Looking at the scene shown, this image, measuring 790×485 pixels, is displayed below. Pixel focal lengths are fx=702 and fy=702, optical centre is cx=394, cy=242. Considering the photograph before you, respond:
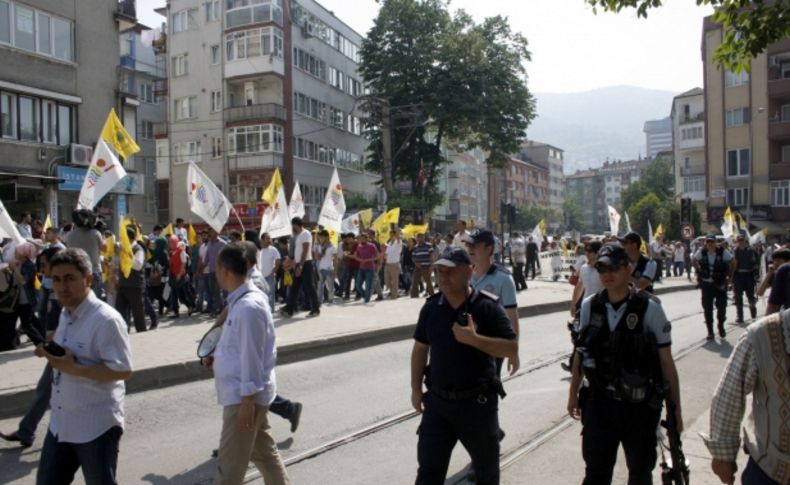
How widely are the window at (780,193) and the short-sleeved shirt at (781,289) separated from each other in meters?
49.6

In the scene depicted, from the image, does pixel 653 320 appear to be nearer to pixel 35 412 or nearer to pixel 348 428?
pixel 348 428

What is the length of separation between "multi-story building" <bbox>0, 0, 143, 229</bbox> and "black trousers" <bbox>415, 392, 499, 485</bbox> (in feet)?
76.8

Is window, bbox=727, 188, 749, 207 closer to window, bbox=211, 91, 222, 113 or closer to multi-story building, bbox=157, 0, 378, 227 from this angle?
multi-story building, bbox=157, 0, 378, 227

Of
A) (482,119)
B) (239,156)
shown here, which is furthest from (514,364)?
(239,156)

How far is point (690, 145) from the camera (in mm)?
77312

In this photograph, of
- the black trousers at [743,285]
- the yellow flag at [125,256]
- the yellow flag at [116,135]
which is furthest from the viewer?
the black trousers at [743,285]

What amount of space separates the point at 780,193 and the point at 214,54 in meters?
41.7

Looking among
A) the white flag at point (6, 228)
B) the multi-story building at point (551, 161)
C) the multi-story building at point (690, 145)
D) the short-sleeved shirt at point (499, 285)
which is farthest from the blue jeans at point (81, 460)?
the multi-story building at point (551, 161)

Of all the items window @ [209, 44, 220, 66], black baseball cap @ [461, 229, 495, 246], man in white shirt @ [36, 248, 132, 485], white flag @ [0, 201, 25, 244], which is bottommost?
man in white shirt @ [36, 248, 132, 485]

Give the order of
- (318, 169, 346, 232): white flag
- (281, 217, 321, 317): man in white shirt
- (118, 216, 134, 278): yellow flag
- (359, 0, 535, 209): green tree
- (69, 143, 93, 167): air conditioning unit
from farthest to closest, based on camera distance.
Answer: (359, 0, 535, 209): green tree → (69, 143, 93, 167): air conditioning unit → (318, 169, 346, 232): white flag → (281, 217, 321, 317): man in white shirt → (118, 216, 134, 278): yellow flag

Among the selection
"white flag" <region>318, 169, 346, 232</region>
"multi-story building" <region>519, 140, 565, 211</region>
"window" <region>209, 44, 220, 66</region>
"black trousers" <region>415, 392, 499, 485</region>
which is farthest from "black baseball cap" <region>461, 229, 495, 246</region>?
"multi-story building" <region>519, 140, 565, 211</region>

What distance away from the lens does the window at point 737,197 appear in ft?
177

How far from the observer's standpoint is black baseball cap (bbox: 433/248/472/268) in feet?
13.1

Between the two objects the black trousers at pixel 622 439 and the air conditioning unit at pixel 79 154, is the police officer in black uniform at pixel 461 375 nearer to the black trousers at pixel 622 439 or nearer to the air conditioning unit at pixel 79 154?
the black trousers at pixel 622 439
